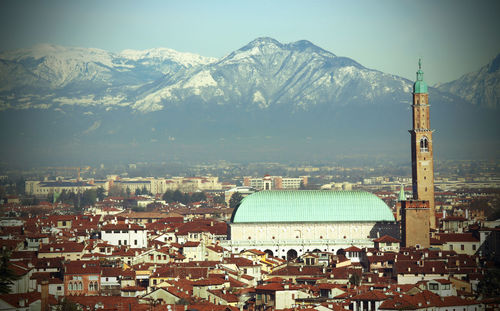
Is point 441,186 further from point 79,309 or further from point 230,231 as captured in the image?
point 79,309

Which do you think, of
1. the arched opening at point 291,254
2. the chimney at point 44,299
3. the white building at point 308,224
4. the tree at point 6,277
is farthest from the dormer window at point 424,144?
the chimney at point 44,299

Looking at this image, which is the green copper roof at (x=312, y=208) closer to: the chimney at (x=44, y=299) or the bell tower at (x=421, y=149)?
the bell tower at (x=421, y=149)

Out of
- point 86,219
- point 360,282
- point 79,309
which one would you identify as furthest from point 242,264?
point 86,219

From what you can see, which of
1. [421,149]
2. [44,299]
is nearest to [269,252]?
[421,149]

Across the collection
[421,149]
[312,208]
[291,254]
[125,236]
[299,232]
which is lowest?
[291,254]

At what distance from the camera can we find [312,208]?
282ft

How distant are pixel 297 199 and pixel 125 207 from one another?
7280 cm

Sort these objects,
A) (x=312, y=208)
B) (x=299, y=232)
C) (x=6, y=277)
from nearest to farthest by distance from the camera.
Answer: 1. (x=6, y=277)
2. (x=299, y=232)
3. (x=312, y=208)

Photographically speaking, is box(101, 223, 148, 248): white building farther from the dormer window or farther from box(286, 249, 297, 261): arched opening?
the dormer window

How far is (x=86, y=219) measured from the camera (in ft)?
334

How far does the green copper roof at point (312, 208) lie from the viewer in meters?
85.1

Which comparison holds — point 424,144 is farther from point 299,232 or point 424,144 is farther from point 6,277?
point 6,277

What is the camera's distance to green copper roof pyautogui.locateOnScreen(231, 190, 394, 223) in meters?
85.1

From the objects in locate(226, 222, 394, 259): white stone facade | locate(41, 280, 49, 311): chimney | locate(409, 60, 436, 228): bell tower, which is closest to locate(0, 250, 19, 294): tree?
locate(41, 280, 49, 311): chimney
